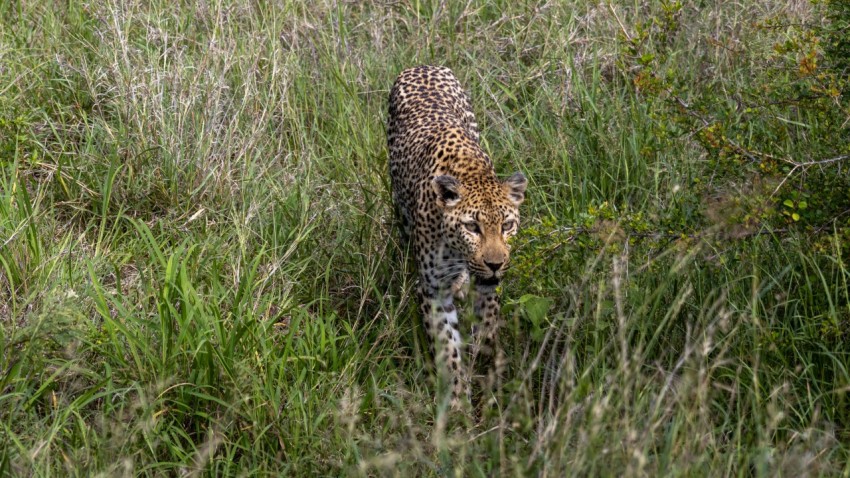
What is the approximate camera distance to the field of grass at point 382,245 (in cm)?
380

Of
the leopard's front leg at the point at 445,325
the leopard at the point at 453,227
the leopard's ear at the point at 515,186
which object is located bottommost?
the leopard's front leg at the point at 445,325

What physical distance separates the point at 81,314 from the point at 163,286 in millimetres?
400

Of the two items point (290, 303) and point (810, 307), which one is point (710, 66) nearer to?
point (810, 307)

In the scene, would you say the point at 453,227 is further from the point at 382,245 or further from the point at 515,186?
the point at 382,245

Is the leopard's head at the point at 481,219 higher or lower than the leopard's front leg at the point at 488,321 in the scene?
higher

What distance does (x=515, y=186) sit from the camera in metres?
5.25

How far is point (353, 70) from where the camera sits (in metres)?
7.04

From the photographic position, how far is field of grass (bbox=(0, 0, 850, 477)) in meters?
3.80

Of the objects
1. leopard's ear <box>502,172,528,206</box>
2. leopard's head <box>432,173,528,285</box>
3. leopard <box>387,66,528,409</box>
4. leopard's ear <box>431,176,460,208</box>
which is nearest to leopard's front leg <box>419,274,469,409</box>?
leopard <box>387,66,528,409</box>

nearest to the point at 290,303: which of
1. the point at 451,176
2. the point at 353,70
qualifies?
the point at 451,176

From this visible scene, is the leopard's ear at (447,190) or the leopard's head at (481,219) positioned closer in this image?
the leopard's head at (481,219)

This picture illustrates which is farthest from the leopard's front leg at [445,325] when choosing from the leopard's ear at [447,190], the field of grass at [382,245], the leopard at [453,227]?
the leopard's ear at [447,190]

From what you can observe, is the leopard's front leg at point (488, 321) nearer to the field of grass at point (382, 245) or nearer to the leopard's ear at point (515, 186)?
the field of grass at point (382, 245)

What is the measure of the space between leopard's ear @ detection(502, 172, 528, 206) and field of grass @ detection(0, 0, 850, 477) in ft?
1.09
